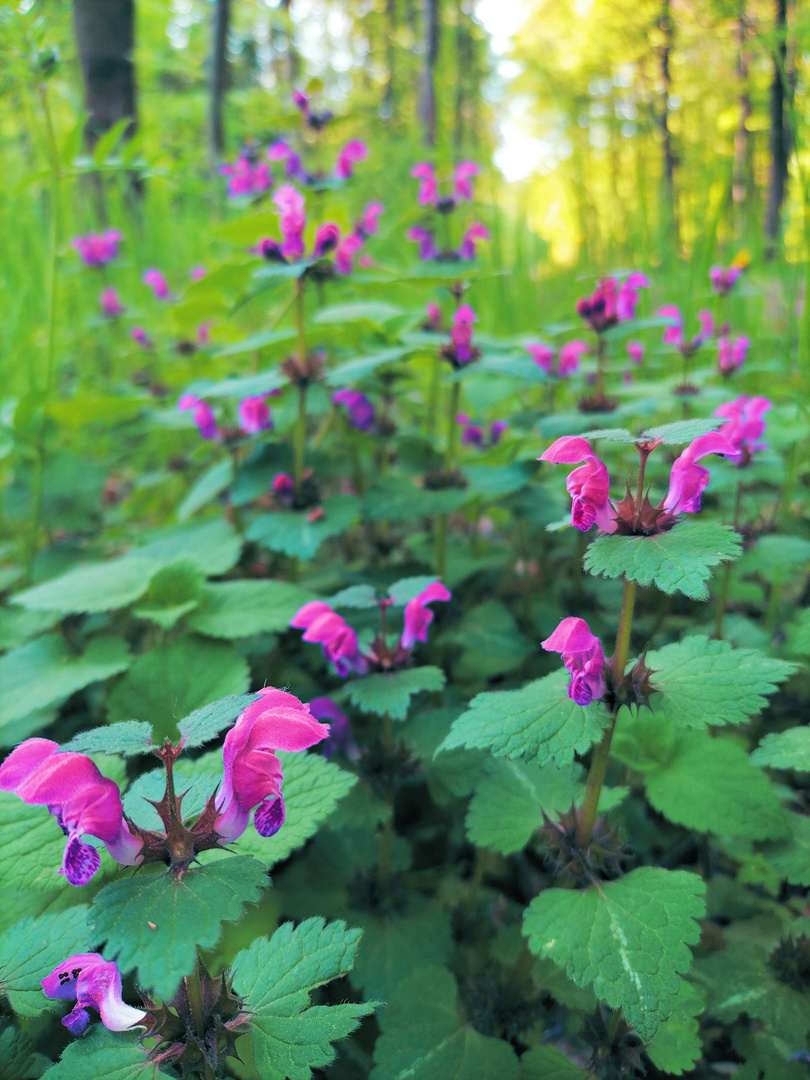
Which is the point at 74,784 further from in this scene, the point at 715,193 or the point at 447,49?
the point at 447,49

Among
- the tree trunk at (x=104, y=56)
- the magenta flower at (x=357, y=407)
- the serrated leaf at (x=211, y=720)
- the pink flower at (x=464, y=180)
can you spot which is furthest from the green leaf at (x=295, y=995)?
the tree trunk at (x=104, y=56)

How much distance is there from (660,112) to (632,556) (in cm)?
526

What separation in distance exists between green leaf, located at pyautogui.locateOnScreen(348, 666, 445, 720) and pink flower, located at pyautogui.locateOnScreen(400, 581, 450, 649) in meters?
0.08

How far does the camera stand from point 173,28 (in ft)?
34.9

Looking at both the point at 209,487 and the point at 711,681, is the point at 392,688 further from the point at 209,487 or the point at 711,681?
the point at 209,487

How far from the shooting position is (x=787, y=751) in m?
1.02

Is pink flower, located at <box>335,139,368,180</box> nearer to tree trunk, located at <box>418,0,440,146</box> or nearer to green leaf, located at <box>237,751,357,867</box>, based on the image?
green leaf, located at <box>237,751,357,867</box>

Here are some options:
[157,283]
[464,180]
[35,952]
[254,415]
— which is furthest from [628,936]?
[157,283]

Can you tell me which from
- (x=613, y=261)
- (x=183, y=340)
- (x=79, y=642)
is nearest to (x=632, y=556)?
(x=79, y=642)

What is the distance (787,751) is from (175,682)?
1.20m

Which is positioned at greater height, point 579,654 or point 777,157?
point 777,157

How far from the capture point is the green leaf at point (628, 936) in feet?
2.57

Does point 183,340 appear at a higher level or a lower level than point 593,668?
higher

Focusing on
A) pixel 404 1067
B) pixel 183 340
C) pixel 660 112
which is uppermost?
pixel 660 112
